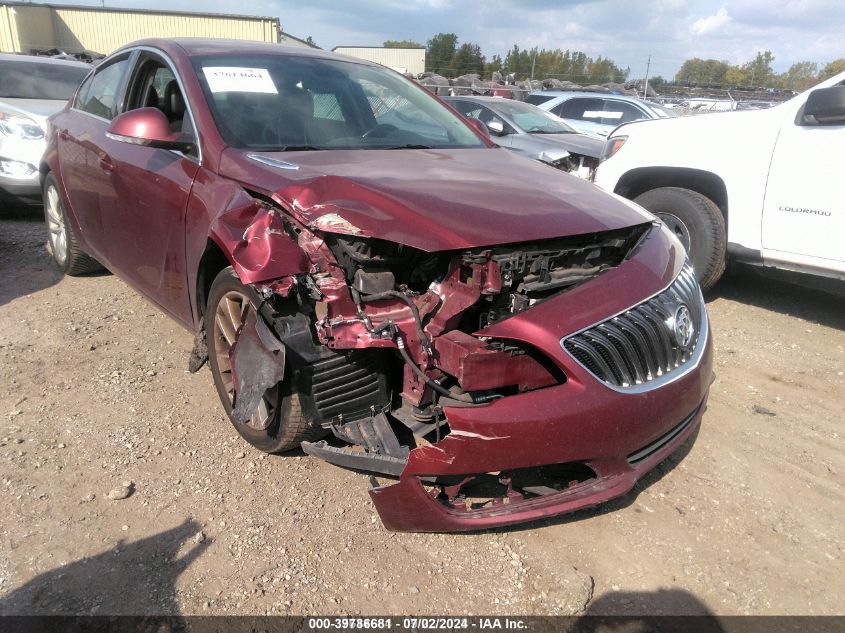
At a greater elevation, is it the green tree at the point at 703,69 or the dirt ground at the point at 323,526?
the green tree at the point at 703,69

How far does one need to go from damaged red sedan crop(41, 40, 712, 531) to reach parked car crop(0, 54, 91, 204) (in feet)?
14.4

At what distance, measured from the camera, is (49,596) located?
207 cm

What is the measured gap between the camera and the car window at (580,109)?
1159 cm

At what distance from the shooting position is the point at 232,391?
2.85 m

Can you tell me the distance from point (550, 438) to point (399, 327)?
2.06ft

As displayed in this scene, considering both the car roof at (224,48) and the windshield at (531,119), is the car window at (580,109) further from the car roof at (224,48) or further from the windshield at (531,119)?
the car roof at (224,48)

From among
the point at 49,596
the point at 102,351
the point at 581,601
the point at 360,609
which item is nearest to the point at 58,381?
the point at 102,351

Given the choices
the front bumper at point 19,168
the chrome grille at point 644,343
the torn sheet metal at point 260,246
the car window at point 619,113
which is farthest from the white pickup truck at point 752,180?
the car window at point 619,113

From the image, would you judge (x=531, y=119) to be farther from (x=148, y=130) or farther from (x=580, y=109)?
(x=148, y=130)

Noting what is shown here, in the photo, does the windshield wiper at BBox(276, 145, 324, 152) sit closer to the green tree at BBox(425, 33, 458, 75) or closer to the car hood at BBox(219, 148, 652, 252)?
the car hood at BBox(219, 148, 652, 252)

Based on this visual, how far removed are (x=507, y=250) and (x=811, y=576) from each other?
1.61 m

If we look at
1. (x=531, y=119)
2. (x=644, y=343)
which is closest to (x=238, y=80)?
(x=644, y=343)

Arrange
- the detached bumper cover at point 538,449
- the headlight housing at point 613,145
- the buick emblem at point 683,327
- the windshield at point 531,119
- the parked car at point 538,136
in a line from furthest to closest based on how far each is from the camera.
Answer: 1. the windshield at point 531,119
2. the parked car at point 538,136
3. the headlight housing at point 613,145
4. the buick emblem at point 683,327
5. the detached bumper cover at point 538,449

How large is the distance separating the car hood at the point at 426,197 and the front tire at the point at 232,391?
18.4 inches
